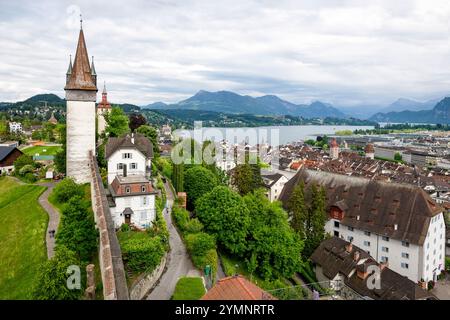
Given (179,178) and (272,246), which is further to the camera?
(179,178)

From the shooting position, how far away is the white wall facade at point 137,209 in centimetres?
2569

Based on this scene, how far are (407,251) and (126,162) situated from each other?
2554 centimetres

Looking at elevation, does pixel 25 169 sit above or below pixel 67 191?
above

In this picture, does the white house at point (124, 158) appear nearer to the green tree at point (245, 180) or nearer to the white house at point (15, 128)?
the green tree at point (245, 180)

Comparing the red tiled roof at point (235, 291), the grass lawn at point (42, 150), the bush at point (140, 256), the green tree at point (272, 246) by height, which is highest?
the grass lawn at point (42, 150)

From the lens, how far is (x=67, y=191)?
2966 centimetres

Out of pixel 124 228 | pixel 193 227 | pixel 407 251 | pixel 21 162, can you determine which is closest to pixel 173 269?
pixel 124 228

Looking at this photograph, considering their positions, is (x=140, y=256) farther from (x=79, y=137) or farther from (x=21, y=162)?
(x=21, y=162)

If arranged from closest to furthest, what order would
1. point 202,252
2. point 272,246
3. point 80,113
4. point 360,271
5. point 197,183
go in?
point 202,252 < point 272,246 < point 360,271 < point 80,113 < point 197,183

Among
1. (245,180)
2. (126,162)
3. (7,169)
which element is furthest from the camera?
(245,180)

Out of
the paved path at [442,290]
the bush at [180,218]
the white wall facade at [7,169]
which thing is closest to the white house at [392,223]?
the paved path at [442,290]

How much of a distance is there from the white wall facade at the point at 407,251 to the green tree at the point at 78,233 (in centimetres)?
2618

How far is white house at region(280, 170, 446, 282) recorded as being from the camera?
32719 millimetres
